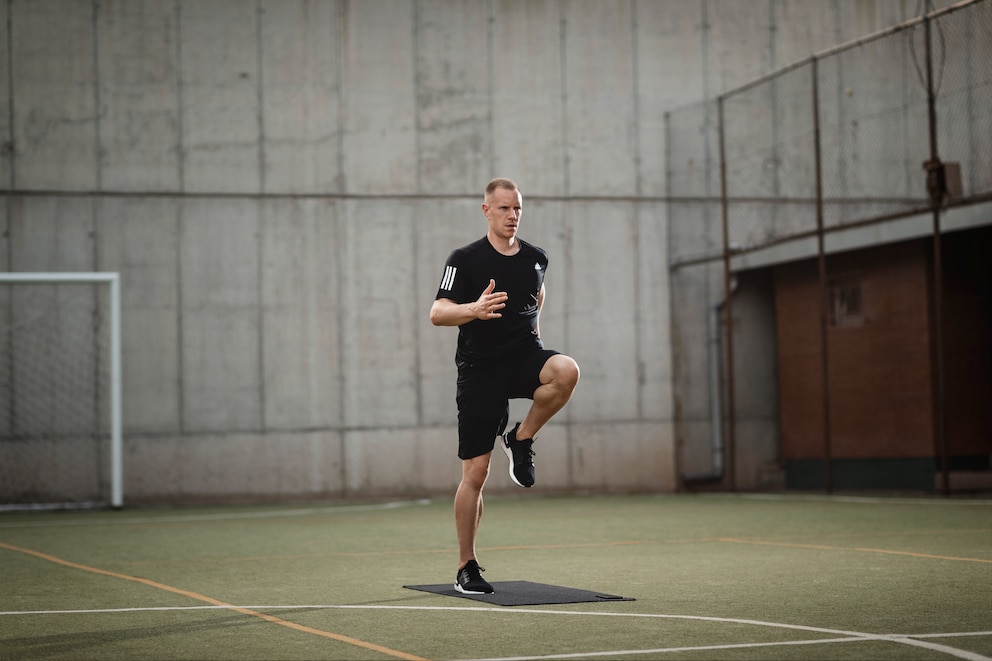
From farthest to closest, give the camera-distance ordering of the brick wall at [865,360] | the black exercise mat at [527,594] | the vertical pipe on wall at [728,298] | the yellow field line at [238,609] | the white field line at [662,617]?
the vertical pipe on wall at [728,298] → the brick wall at [865,360] → the black exercise mat at [527,594] → the yellow field line at [238,609] → the white field line at [662,617]

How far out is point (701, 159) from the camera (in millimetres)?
18094

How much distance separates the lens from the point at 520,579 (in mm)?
7758

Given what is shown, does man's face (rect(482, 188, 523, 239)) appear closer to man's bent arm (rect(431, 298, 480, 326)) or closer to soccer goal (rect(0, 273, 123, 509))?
man's bent arm (rect(431, 298, 480, 326))

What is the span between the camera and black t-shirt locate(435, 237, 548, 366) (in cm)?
691

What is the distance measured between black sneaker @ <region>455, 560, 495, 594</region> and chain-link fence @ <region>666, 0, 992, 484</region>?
1115 cm

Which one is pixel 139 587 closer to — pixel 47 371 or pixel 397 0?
pixel 47 371

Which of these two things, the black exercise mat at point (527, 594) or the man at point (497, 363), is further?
the man at point (497, 363)

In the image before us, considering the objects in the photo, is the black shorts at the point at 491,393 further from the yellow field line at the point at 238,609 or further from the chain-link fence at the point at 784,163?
the chain-link fence at the point at 784,163

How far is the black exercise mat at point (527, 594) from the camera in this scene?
6375 mm

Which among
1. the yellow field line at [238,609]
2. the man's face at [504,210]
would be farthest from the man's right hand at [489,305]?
the yellow field line at [238,609]

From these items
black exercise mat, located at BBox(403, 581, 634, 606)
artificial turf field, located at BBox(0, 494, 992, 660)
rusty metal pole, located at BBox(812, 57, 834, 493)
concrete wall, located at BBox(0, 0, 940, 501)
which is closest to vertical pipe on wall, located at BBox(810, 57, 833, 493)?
rusty metal pole, located at BBox(812, 57, 834, 493)

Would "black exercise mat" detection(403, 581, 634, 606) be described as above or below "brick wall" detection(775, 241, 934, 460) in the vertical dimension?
below

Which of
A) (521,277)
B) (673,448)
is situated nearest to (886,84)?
(673,448)

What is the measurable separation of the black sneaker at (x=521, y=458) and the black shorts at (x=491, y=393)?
0.09 m
